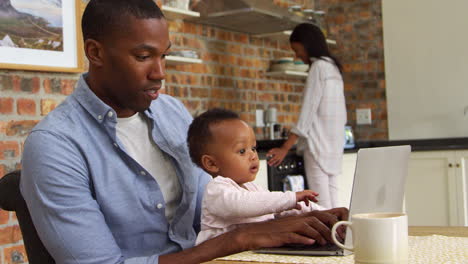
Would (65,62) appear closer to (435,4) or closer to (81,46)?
(81,46)

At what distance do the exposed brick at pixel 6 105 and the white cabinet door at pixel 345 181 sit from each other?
8.10 ft

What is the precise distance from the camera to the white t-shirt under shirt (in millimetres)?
1482

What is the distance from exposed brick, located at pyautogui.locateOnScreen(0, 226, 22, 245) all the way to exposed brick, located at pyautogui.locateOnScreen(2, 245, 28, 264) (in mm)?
26

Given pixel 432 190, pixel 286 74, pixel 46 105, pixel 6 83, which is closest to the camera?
pixel 6 83

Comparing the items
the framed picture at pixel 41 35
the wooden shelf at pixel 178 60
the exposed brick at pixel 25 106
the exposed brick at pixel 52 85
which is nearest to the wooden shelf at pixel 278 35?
the wooden shelf at pixel 178 60

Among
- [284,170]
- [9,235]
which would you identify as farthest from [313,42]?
[9,235]

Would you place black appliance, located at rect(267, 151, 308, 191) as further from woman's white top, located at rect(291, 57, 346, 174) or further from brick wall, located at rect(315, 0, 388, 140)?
brick wall, located at rect(315, 0, 388, 140)

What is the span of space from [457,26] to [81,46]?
343 centimetres

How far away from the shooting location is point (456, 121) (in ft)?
15.8

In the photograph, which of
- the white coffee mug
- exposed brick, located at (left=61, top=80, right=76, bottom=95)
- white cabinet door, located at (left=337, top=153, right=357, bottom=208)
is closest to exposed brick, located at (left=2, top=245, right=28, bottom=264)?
exposed brick, located at (left=61, top=80, right=76, bottom=95)

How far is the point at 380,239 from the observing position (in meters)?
0.90

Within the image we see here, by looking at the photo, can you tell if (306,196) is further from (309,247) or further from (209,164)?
(209,164)

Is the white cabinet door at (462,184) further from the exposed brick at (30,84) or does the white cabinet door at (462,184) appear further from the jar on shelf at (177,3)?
the exposed brick at (30,84)

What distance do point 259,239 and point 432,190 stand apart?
12.0 feet
